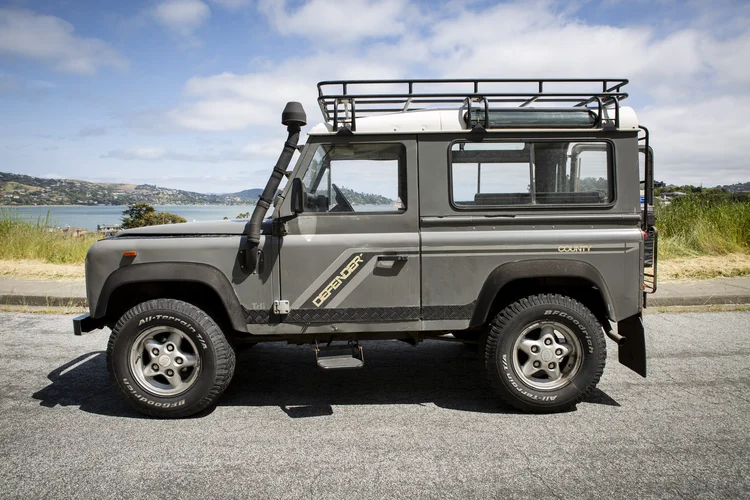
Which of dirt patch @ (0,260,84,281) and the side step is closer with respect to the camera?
the side step

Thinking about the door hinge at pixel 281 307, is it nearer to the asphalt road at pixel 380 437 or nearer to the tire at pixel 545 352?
the asphalt road at pixel 380 437

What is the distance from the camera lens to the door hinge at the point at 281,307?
4000mm

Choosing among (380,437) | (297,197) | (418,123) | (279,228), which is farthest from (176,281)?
(418,123)

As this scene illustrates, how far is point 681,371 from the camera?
4.98m

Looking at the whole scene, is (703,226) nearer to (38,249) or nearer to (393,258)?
(393,258)

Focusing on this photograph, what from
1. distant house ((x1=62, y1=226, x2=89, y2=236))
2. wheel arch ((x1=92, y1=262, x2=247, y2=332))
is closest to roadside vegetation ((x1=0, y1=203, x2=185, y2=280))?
distant house ((x1=62, y1=226, x2=89, y2=236))

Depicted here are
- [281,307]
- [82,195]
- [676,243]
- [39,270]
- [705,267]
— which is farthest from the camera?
[82,195]

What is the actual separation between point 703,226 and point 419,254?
11.0m

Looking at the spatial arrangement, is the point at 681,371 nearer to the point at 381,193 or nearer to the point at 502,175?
the point at 502,175

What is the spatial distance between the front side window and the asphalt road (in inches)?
64.6

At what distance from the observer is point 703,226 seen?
40.0 ft

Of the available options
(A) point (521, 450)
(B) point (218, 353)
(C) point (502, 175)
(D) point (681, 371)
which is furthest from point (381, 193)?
(D) point (681, 371)

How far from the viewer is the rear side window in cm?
409

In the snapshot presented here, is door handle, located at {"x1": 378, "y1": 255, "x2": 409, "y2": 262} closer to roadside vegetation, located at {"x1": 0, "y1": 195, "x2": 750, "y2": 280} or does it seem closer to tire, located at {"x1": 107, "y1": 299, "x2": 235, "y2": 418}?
tire, located at {"x1": 107, "y1": 299, "x2": 235, "y2": 418}
